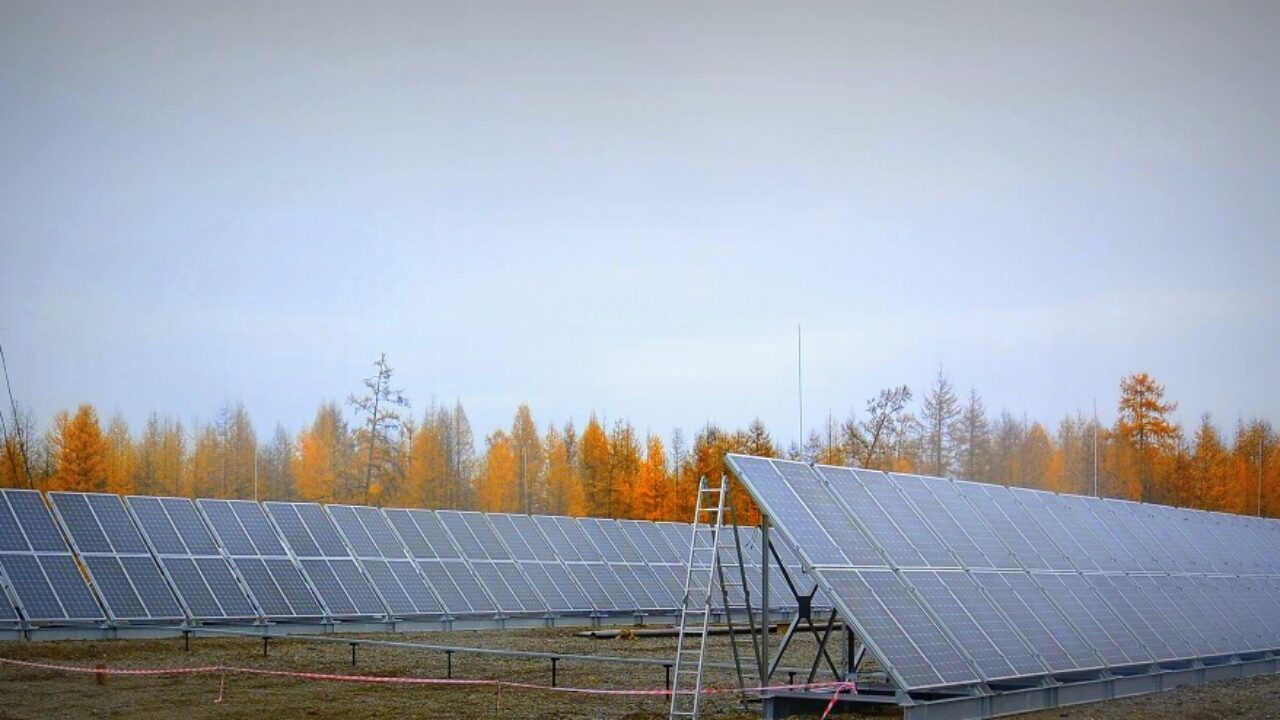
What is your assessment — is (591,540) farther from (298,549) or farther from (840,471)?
(840,471)

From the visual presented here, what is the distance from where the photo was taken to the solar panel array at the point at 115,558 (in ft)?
106

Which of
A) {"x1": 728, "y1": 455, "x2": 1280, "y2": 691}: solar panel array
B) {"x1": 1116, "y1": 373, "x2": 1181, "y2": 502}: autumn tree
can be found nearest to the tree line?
{"x1": 1116, "y1": 373, "x2": 1181, "y2": 502}: autumn tree

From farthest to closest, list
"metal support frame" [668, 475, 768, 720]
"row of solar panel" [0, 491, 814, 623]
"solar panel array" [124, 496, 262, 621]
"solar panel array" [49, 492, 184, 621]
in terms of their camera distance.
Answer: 1. "solar panel array" [124, 496, 262, 621]
2. "row of solar panel" [0, 491, 814, 623]
3. "solar panel array" [49, 492, 184, 621]
4. "metal support frame" [668, 475, 768, 720]

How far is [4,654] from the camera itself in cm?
2820

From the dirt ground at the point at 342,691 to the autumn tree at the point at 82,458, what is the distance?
52.9 m

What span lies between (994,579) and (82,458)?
7077 centimetres

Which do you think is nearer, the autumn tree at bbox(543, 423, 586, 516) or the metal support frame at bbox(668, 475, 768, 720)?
the metal support frame at bbox(668, 475, 768, 720)

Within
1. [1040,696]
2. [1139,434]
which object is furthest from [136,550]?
[1139,434]

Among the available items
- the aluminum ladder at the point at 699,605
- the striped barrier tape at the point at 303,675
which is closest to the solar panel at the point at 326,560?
the aluminum ladder at the point at 699,605

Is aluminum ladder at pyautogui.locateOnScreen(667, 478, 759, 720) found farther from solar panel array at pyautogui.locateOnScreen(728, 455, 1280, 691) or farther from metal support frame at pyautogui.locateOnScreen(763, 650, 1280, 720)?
solar panel array at pyautogui.locateOnScreen(728, 455, 1280, 691)

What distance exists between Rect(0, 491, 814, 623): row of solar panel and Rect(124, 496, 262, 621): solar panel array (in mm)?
37

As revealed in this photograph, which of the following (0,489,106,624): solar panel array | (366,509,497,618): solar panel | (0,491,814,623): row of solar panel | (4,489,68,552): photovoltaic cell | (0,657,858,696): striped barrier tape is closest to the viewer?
(0,657,858,696): striped barrier tape

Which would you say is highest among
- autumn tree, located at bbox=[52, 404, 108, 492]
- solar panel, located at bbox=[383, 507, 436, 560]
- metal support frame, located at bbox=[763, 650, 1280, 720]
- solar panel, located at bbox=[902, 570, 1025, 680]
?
autumn tree, located at bbox=[52, 404, 108, 492]

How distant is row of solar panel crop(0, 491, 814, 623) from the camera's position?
107ft
